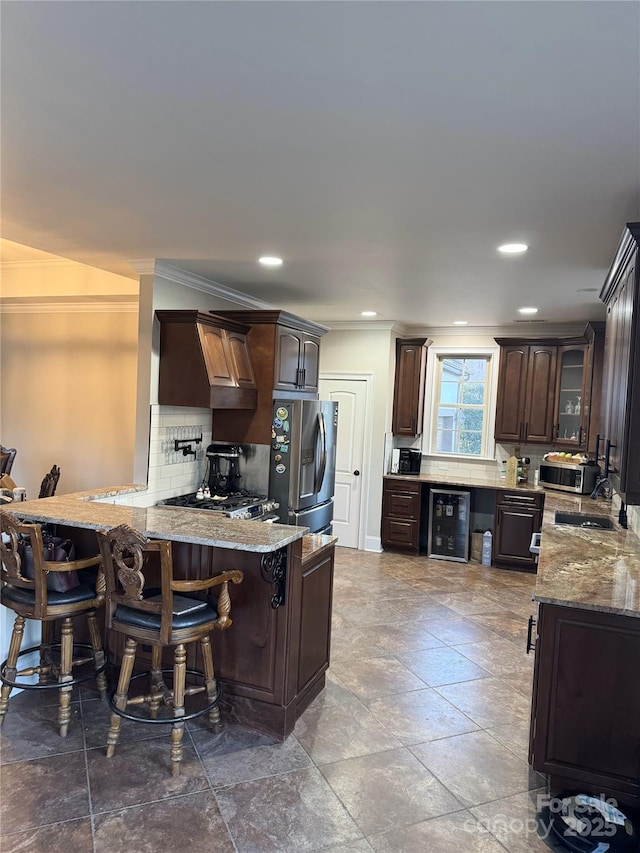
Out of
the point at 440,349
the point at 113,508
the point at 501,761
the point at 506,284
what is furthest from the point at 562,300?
the point at 113,508

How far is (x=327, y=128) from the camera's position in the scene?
1985 millimetres

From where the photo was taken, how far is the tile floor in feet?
6.93

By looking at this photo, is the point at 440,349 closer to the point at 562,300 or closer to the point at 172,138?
the point at 562,300

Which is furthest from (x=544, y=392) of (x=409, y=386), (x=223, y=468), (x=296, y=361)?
(x=223, y=468)

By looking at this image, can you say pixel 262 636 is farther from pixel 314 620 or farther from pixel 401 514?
pixel 401 514

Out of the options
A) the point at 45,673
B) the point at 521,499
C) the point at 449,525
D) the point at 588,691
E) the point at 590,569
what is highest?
the point at 590,569

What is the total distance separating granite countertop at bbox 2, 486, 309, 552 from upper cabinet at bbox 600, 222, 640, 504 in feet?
5.01

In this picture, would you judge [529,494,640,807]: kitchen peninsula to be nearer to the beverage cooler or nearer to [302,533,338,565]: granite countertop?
[302,533,338,565]: granite countertop

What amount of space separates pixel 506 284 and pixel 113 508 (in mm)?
3280

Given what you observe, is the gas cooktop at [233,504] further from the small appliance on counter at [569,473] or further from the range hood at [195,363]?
the small appliance on counter at [569,473]

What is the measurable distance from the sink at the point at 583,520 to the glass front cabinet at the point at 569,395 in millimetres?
1699

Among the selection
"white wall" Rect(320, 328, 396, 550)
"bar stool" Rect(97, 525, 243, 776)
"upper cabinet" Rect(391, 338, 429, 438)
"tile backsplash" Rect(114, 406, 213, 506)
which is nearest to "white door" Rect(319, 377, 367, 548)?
"white wall" Rect(320, 328, 396, 550)

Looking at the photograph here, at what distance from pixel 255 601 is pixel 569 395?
4.68m

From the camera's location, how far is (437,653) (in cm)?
389
